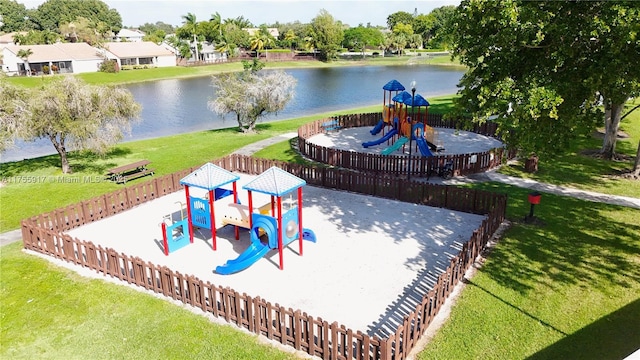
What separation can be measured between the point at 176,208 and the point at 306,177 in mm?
6264

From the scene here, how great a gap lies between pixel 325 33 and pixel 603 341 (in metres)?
106

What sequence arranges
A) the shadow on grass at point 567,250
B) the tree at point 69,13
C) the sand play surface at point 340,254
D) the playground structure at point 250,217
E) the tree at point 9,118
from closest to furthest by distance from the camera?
1. the sand play surface at point 340,254
2. the shadow on grass at point 567,250
3. the playground structure at point 250,217
4. the tree at point 9,118
5. the tree at point 69,13

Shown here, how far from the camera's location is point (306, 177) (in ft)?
69.8

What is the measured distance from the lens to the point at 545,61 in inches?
495

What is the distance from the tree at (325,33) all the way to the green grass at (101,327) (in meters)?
103

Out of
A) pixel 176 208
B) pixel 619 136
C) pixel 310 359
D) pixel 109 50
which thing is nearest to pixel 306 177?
pixel 176 208

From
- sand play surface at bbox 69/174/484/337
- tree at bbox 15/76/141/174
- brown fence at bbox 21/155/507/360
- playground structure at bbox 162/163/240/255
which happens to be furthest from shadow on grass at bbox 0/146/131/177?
playground structure at bbox 162/163/240/255

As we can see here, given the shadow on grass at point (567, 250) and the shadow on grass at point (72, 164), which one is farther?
the shadow on grass at point (72, 164)

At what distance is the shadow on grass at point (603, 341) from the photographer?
927 centimetres

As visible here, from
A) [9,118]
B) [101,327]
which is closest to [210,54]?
[9,118]

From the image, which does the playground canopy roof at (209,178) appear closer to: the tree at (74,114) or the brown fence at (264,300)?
the brown fence at (264,300)

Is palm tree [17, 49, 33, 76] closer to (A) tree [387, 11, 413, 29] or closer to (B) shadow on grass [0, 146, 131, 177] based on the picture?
(B) shadow on grass [0, 146, 131, 177]

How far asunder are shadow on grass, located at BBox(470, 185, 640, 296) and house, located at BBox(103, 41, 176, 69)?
90.0 metres

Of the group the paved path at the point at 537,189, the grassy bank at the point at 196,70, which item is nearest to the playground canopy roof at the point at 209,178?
the paved path at the point at 537,189
